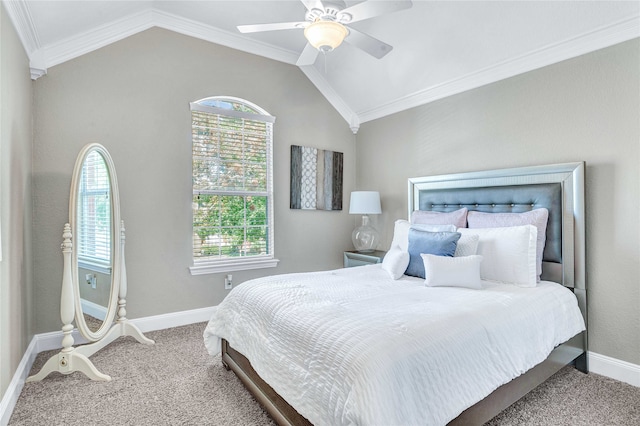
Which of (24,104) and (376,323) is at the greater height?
(24,104)

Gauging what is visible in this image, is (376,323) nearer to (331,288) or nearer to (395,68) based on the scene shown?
(331,288)

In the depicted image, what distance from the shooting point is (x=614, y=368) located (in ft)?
7.78

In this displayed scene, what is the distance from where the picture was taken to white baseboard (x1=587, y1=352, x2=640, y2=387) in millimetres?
2289

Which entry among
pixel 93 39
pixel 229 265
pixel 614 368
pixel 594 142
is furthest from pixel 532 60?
pixel 93 39

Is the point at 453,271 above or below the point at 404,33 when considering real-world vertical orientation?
below

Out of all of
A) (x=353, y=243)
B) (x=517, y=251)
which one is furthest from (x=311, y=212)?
(x=517, y=251)

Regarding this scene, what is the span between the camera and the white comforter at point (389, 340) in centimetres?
129

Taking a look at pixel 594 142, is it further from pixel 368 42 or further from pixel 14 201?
pixel 14 201

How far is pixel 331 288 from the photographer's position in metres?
2.20

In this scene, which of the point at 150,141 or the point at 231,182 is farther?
the point at 231,182

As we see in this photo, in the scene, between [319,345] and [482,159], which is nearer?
[319,345]

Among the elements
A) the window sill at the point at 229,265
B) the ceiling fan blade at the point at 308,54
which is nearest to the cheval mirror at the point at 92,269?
the window sill at the point at 229,265

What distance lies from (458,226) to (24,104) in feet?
11.6

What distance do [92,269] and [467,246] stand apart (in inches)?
113
